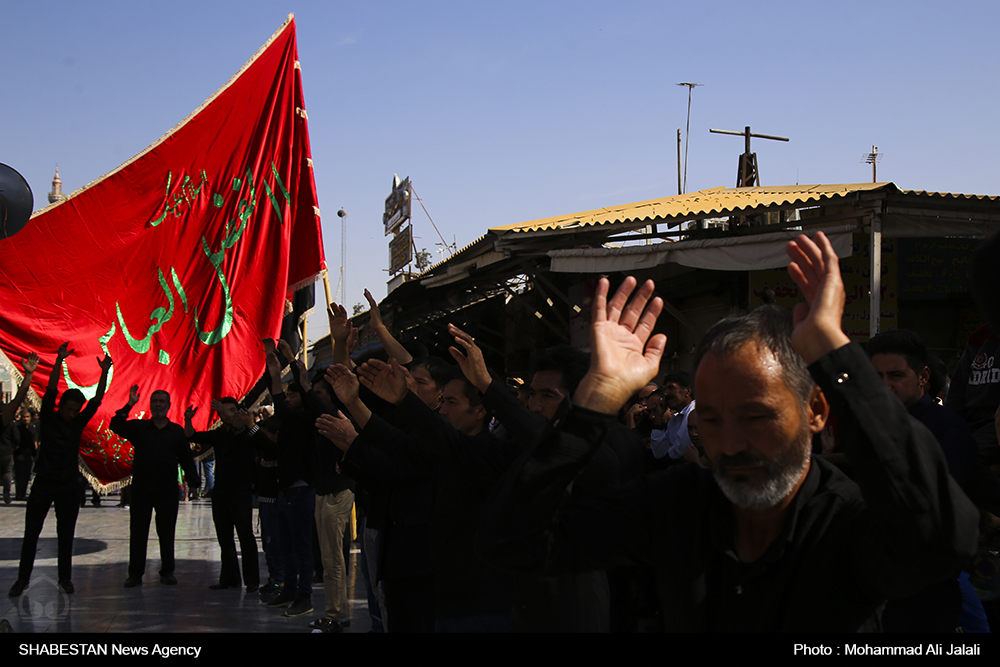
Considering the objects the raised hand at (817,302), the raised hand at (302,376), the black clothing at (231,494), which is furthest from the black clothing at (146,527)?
the raised hand at (817,302)

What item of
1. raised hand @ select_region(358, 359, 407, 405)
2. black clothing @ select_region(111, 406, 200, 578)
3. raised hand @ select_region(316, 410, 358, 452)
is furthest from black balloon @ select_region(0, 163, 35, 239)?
raised hand @ select_region(358, 359, 407, 405)

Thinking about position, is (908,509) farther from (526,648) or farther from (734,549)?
(526,648)

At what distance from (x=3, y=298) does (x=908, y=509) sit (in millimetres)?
7902

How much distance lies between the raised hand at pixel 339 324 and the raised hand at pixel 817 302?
3.57 meters

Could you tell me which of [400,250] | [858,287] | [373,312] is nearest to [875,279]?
[858,287]

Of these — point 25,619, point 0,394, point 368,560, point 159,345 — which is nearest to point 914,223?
point 368,560

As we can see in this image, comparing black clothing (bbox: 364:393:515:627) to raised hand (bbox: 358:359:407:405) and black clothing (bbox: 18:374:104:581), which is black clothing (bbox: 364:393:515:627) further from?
black clothing (bbox: 18:374:104:581)

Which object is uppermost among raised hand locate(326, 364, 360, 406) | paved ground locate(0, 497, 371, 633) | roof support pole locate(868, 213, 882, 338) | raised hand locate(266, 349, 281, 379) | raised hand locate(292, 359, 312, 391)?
roof support pole locate(868, 213, 882, 338)

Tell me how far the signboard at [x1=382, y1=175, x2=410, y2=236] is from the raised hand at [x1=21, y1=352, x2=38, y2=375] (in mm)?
20101

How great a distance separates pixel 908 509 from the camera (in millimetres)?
1429

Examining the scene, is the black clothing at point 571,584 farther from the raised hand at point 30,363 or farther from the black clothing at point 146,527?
the black clothing at point 146,527

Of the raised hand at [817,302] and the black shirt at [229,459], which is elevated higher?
the raised hand at [817,302]

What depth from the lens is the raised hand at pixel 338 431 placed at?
4.52 metres

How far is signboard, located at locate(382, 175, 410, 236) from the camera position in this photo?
27973 mm
